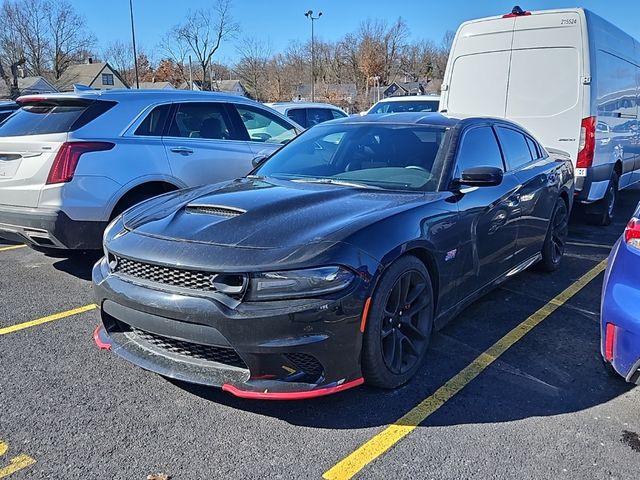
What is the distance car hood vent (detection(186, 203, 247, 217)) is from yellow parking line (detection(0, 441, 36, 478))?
1.48 metres

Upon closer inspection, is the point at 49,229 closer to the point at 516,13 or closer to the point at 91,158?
the point at 91,158

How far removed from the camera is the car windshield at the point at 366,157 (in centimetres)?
379

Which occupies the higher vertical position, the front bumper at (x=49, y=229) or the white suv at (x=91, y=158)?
the white suv at (x=91, y=158)

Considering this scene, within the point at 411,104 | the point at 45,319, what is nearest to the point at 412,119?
the point at 45,319

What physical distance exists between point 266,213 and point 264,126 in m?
3.60

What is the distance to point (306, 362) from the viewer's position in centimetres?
267

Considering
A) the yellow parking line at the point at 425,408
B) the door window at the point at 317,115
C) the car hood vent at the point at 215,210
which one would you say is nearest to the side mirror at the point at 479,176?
the yellow parking line at the point at 425,408

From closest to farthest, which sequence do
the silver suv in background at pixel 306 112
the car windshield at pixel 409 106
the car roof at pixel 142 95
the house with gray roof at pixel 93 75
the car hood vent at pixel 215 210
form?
the car hood vent at pixel 215 210
the car roof at pixel 142 95
the silver suv in background at pixel 306 112
the car windshield at pixel 409 106
the house with gray roof at pixel 93 75

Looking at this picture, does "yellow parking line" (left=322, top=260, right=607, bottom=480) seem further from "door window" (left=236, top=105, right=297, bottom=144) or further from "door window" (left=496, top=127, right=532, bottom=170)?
"door window" (left=236, top=105, right=297, bottom=144)

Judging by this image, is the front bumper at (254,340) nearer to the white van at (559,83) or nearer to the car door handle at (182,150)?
the car door handle at (182,150)

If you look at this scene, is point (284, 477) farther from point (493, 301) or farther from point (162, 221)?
point (493, 301)

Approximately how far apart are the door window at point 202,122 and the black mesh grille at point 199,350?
118 inches

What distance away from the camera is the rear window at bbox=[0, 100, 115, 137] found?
15.6ft

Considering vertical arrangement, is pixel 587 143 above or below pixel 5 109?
below
